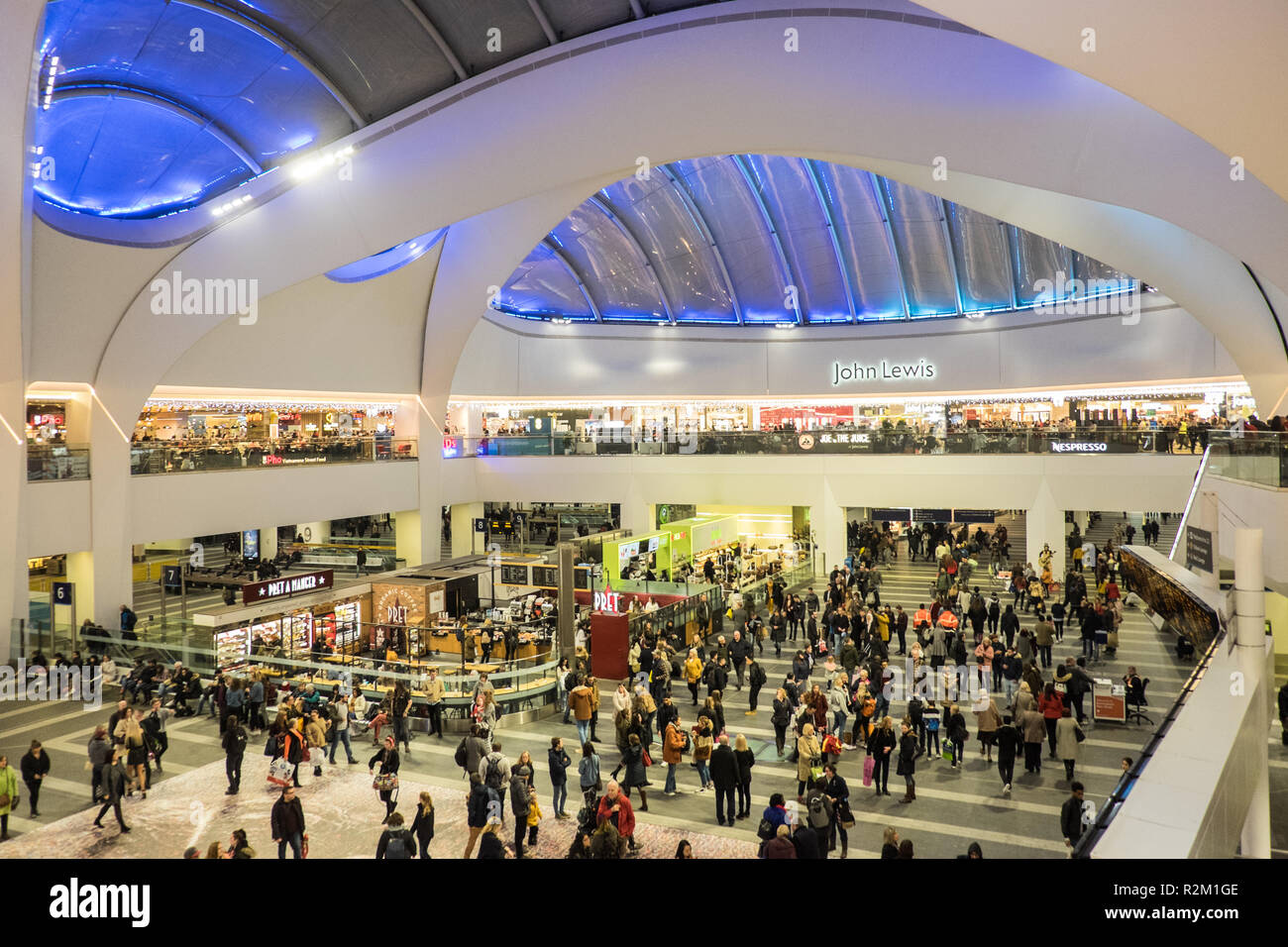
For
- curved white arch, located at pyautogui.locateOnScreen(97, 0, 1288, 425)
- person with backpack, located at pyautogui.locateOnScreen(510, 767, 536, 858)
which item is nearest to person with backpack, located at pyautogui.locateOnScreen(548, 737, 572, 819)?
person with backpack, located at pyautogui.locateOnScreen(510, 767, 536, 858)

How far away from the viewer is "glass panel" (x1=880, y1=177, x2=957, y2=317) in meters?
27.6

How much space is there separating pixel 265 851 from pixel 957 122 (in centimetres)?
1312

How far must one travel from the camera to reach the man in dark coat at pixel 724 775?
9.71m

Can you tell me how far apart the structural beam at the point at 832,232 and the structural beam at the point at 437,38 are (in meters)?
13.7

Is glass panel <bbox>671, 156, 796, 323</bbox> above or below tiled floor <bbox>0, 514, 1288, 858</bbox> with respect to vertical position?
above

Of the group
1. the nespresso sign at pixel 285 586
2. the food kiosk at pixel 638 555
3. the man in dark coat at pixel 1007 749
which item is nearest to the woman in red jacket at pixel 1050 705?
the man in dark coat at pixel 1007 749

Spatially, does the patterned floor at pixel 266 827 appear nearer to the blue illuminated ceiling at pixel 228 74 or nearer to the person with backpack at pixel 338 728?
the person with backpack at pixel 338 728

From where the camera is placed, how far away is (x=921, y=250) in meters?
29.6

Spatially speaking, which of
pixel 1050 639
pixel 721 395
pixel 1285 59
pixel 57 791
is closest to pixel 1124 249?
pixel 1050 639

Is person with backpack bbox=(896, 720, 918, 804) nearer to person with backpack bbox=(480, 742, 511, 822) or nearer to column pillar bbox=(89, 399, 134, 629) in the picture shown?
person with backpack bbox=(480, 742, 511, 822)

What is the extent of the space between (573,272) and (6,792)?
85.7ft

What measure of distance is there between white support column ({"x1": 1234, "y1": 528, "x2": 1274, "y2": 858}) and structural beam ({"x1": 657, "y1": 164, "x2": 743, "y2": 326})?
20.0m

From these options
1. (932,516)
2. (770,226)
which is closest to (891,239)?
(770,226)

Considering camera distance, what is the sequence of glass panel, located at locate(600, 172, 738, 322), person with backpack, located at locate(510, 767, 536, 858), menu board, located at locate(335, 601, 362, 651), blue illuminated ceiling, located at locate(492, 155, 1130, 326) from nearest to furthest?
1. person with backpack, located at locate(510, 767, 536, 858)
2. menu board, located at locate(335, 601, 362, 651)
3. blue illuminated ceiling, located at locate(492, 155, 1130, 326)
4. glass panel, located at locate(600, 172, 738, 322)
